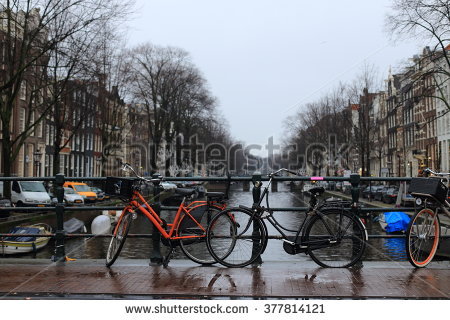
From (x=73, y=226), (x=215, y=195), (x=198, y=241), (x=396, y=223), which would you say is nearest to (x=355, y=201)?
(x=215, y=195)

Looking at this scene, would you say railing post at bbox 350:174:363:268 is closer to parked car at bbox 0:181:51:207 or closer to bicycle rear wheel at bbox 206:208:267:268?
bicycle rear wheel at bbox 206:208:267:268

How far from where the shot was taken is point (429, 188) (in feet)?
21.1

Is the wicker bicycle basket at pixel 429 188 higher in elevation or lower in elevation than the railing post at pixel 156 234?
higher

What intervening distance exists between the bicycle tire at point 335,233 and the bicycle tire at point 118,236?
7.97 ft

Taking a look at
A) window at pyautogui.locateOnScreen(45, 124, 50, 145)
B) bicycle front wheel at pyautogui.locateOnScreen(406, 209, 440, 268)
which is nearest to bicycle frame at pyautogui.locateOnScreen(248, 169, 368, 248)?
bicycle front wheel at pyautogui.locateOnScreen(406, 209, 440, 268)

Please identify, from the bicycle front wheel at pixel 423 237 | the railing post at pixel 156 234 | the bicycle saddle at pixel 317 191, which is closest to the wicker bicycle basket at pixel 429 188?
the bicycle front wheel at pixel 423 237

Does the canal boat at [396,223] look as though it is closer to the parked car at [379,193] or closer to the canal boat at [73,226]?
the canal boat at [73,226]

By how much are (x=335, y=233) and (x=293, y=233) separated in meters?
0.56

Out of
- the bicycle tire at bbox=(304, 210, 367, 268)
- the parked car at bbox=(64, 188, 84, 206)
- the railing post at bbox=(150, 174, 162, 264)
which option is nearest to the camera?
the bicycle tire at bbox=(304, 210, 367, 268)

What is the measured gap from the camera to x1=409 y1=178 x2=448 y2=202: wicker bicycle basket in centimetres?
639

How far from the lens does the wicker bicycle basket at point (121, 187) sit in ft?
22.1

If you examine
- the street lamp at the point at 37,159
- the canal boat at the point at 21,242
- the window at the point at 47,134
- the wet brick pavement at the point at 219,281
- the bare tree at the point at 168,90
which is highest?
the bare tree at the point at 168,90
